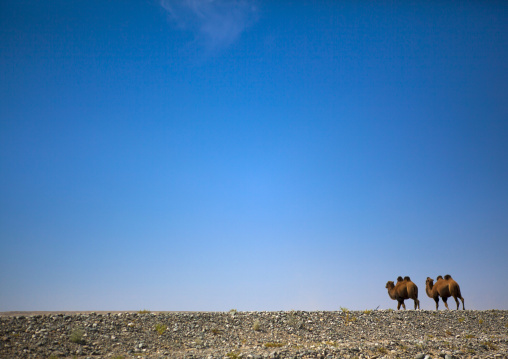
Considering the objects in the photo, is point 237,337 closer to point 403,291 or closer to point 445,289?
point 403,291

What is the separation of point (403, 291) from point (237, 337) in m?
18.0

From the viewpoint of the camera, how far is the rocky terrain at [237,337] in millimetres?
13383

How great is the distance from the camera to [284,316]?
18.6m

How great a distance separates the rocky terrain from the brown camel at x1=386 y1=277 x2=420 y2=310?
8.18 meters

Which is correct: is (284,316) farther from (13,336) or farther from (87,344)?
(13,336)

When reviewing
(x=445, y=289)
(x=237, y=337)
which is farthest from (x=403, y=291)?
(x=237, y=337)

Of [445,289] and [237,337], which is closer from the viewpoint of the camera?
[237,337]

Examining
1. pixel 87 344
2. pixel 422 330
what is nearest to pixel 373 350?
pixel 422 330

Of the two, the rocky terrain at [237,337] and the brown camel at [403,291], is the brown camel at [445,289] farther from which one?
the rocky terrain at [237,337]

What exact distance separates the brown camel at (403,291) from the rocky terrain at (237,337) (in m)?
8.18

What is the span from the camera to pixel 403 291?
2933cm

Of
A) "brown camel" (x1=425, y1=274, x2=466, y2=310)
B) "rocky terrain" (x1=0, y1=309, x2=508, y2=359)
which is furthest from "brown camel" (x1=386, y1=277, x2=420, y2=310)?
"rocky terrain" (x1=0, y1=309, x2=508, y2=359)

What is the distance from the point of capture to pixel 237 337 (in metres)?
15.7

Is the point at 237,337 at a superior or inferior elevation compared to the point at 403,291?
inferior
